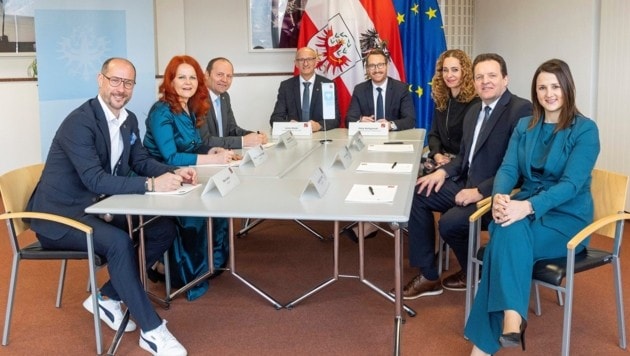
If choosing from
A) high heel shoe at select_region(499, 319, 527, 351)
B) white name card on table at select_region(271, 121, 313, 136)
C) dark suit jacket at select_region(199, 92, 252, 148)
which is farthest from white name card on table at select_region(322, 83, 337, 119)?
high heel shoe at select_region(499, 319, 527, 351)

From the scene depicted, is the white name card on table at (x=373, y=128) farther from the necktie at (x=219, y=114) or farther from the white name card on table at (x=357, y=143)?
the necktie at (x=219, y=114)

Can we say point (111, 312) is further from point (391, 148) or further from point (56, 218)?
point (391, 148)

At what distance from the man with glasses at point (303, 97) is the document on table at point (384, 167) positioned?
1893 mm

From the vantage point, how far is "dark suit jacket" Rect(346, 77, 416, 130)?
5047mm

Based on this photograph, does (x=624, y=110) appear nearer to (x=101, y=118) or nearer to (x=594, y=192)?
(x=594, y=192)

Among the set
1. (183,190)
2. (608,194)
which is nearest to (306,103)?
(183,190)

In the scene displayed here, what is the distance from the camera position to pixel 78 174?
2.94m

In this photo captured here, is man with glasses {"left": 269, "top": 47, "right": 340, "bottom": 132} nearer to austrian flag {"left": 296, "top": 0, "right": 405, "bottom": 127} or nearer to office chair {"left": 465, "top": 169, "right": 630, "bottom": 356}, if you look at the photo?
austrian flag {"left": 296, "top": 0, "right": 405, "bottom": 127}

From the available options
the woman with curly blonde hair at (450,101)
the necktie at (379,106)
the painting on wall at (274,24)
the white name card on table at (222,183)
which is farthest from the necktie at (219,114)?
the painting on wall at (274,24)

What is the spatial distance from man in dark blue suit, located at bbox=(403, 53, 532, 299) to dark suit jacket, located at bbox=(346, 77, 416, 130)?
1.33 metres

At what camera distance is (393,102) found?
509 centimetres

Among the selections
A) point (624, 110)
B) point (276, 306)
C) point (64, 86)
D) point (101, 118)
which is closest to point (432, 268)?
point (276, 306)

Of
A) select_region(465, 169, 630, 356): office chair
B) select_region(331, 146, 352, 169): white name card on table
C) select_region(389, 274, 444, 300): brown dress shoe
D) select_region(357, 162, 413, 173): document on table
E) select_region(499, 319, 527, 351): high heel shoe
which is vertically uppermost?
select_region(331, 146, 352, 169): white name card on table

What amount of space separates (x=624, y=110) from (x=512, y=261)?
2826mm
